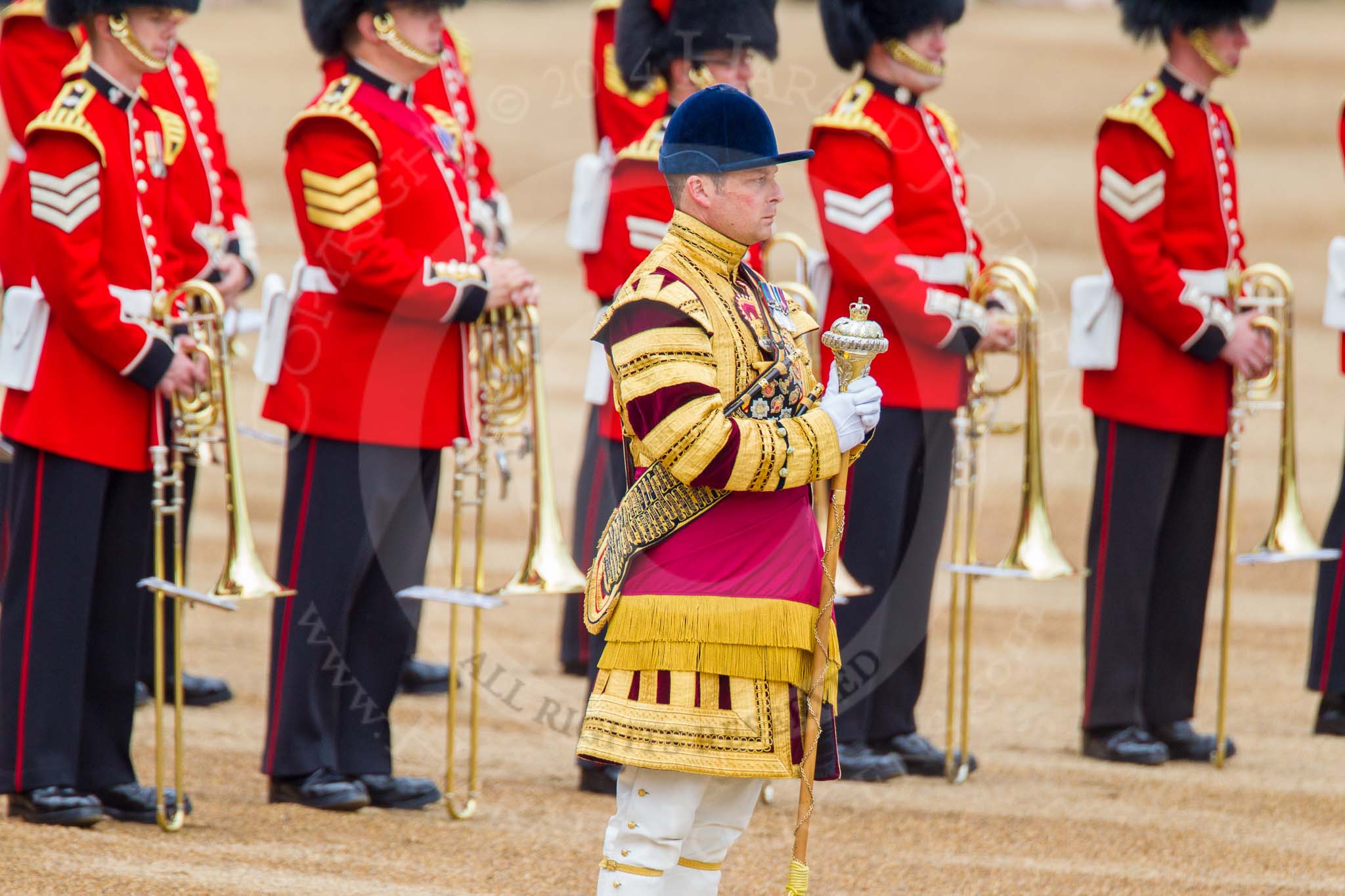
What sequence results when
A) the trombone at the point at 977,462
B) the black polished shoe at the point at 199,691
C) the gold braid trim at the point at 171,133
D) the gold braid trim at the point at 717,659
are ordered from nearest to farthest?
the gold braid trim at the point at 717,659 < the gold braid trim at the point at 171,133 < the trombone at the point at 977,462 < the black polished shoe at the point at 199,691

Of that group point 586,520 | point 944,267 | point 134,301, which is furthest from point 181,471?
point 586,520

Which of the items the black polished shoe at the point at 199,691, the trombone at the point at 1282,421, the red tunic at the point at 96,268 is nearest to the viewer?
the red tunic at the point at 96,268

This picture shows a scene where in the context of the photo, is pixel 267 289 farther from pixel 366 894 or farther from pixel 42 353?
pixel 366 894

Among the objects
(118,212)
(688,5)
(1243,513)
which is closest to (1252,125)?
(1243,513)

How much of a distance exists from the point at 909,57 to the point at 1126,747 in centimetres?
174

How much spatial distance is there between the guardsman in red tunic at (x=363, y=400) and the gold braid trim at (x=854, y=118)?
840mm

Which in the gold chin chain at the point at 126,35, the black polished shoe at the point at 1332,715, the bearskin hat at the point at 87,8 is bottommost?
the black polished shoe at the point at 1332,715

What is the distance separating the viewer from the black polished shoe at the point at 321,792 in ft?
13.6

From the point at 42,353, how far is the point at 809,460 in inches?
70.0

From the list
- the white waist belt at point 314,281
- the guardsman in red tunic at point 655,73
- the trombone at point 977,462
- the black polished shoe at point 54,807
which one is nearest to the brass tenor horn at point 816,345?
the guardsman in red tunic at point 655,73

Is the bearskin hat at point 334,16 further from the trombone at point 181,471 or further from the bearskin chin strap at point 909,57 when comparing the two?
the bearskin chin strap at point 909,57

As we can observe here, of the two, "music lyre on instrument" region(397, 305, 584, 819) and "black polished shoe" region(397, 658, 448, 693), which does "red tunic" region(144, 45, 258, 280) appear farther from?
"black polished shoe" region(397, 658, 448, 693)

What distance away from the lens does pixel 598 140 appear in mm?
5988

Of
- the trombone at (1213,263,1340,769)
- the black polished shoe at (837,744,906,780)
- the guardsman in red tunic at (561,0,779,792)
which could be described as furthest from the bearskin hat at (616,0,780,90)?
the black polished shoe at (837,744,906,780)
